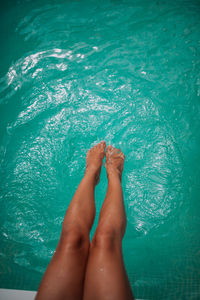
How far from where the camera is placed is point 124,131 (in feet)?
7.52

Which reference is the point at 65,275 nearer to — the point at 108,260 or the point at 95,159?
the point at 108,260

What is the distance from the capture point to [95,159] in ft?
6.34

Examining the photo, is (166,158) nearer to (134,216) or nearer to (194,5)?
(134,216)

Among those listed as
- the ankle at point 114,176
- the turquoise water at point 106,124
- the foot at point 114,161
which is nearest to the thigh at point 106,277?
the ankle at point 114,176

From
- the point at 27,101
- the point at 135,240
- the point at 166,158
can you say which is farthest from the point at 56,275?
the point at 27,101

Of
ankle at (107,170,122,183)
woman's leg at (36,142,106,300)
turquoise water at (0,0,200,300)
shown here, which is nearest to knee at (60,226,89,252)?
woman's leg at (36,142,106,300)

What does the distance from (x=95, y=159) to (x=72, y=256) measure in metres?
1.07

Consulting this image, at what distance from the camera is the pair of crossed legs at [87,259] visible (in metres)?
0.84

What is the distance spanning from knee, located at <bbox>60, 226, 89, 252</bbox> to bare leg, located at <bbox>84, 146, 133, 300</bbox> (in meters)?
0.05

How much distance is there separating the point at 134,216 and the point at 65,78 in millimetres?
2055

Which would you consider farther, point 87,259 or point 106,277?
point 87,259

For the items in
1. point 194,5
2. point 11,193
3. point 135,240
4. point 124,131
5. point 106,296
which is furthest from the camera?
point 194,5

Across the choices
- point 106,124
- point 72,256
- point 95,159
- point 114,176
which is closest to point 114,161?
point 95,159

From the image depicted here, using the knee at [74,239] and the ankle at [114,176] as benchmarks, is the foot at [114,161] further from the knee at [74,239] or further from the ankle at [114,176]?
the knee at [74,239]
